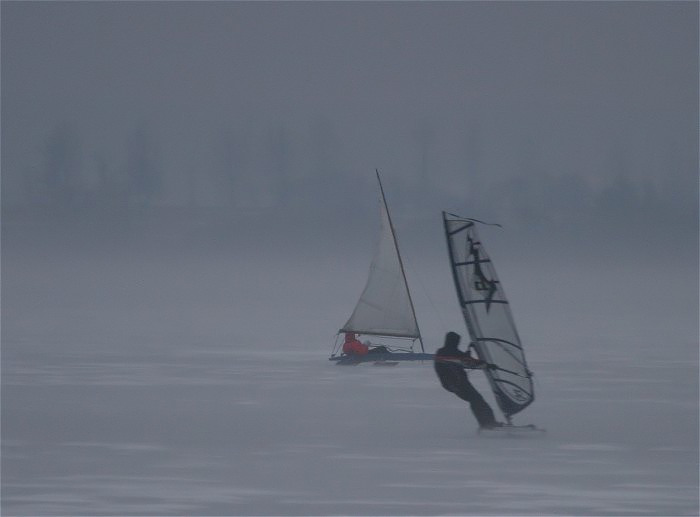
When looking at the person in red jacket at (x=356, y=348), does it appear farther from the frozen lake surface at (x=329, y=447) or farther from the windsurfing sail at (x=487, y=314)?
the windsurfing sail at (x=487, y=314)

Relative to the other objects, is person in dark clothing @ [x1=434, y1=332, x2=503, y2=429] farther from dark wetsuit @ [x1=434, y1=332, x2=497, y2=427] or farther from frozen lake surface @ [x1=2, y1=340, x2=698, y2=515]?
frozen lake surface @ [x1=2, y1=340, x2=698, y2=515]

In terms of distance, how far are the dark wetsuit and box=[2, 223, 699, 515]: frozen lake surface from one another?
0.34 meters

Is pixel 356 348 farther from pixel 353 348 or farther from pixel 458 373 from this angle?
pixel 458 373

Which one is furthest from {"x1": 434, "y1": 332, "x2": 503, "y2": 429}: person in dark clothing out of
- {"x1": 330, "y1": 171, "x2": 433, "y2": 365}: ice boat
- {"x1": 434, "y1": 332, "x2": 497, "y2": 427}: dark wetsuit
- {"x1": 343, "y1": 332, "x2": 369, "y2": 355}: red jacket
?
{"x1": 330, "y1": 171, "x2": 433, "y2": 365}: ice boat

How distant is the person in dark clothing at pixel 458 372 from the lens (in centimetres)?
1556

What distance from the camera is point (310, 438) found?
51.8 feet

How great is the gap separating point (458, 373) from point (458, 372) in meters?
0.01

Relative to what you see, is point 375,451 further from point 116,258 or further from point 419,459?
point 116,258

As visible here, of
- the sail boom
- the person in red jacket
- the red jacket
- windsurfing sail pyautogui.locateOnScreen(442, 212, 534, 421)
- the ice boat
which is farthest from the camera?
the ice boat

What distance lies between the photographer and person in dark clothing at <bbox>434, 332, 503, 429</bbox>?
15562 millimetres

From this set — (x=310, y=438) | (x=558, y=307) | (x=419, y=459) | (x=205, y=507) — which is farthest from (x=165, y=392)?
(x=558, y=307)

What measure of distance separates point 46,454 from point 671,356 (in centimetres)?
1400

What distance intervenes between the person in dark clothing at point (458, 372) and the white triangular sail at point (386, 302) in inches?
398

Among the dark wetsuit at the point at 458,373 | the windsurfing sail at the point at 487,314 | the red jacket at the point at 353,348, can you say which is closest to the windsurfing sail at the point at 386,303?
the red jacket at the point at 353,348
